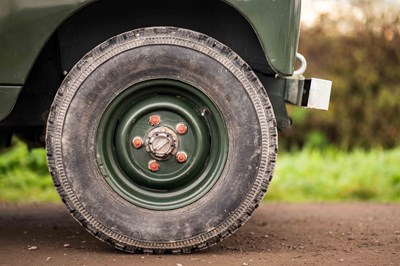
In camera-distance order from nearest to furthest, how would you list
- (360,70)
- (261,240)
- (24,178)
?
1. (261,240)
2. (24,178)
3. (360,70)

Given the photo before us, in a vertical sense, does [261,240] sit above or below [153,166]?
below

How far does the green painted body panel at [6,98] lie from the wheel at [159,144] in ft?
0.74

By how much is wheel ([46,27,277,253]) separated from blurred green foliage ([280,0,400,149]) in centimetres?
758

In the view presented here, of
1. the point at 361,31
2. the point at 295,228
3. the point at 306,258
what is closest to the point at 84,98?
the point at 306,258

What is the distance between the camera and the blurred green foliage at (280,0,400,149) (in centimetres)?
1095

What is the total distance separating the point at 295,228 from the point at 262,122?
167 centimetres

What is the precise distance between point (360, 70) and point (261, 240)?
7.34 meters

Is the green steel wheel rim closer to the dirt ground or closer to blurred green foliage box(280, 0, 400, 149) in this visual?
the dirt ground

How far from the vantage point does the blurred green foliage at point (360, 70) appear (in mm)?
10953

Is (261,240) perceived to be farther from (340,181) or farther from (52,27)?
(340,181)

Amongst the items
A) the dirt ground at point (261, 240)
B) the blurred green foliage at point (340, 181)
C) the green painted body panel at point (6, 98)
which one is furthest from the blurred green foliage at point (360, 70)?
the green painted body panel at point (6, 98)

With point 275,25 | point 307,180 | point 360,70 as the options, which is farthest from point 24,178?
point 360,70

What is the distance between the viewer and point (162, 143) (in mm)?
3586

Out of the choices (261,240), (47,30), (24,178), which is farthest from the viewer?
(24,178)
